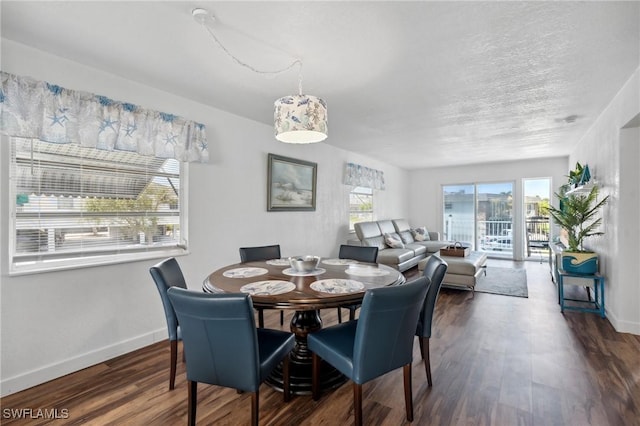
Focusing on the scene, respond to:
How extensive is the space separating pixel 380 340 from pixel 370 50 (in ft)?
6.15

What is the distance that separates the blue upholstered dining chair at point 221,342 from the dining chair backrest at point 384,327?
0.49 m

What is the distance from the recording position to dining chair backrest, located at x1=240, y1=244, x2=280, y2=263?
2893 mm

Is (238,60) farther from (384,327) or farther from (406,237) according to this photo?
(406,237)

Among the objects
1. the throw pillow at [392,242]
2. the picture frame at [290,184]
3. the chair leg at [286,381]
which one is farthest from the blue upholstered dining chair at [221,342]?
the throw pillow at [392,242]

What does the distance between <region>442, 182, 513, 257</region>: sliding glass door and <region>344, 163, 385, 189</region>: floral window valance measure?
247 cm

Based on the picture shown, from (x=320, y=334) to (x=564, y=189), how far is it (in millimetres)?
5491

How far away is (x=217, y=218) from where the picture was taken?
3.25m

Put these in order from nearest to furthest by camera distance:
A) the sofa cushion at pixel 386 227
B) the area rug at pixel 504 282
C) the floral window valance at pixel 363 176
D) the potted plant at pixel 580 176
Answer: the potted plant at pixel 580 176
the area rug at pixel 504 282
the floral window valance at pixel 363 176
the sofa cushion at pixel 386 227

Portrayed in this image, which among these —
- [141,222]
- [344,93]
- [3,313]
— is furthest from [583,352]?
[3,313]

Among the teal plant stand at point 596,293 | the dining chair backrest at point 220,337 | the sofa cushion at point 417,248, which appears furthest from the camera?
the sofa cushion at point 417,248

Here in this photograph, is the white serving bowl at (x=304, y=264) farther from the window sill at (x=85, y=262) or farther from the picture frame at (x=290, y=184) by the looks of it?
the picture frame at (x=290, y=184)

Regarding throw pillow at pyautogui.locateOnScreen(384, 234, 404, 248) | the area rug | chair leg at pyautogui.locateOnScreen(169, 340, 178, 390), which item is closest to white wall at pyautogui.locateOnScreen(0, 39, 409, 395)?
chair leg at pyautogui.locateOnScreen(169, 340, 178, 390)

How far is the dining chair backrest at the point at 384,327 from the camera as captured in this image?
1.42 metres

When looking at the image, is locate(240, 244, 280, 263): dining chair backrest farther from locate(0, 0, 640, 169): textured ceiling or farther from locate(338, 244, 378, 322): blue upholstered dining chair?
locate(0, 0, 640, 169): textured ceiling
